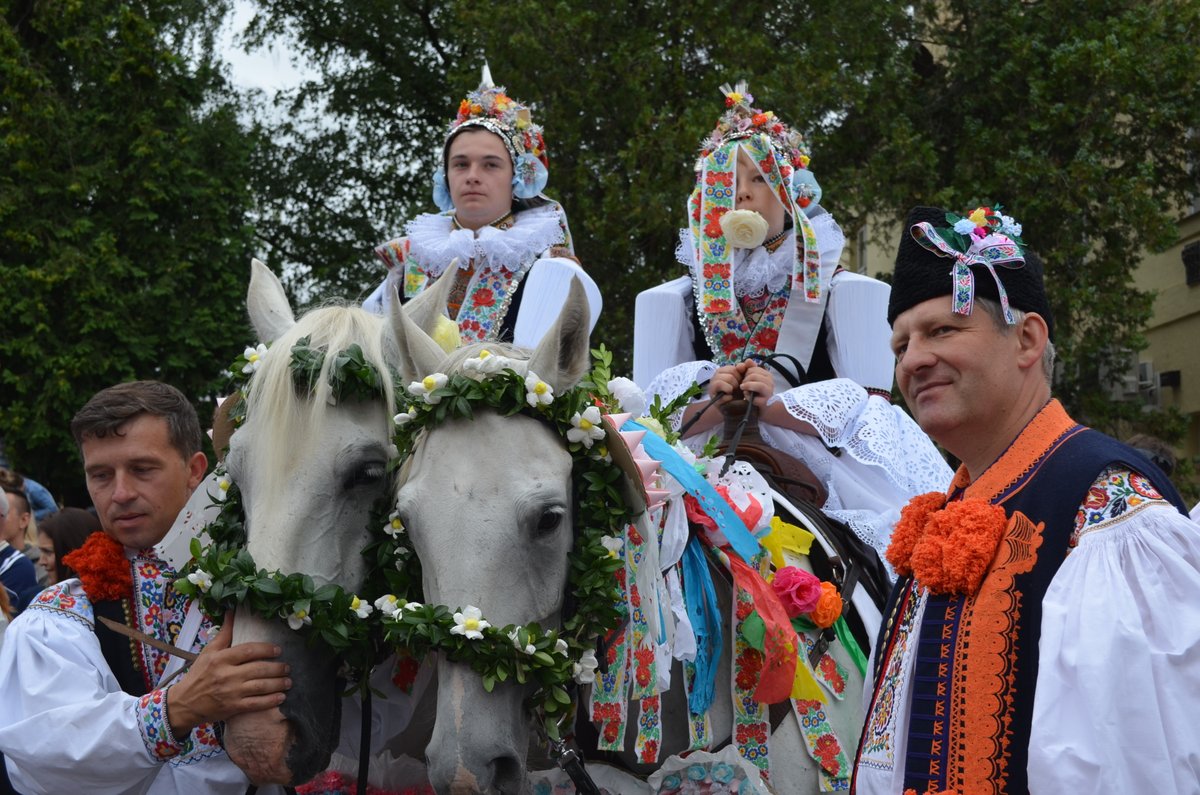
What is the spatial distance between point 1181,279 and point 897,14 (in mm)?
4558

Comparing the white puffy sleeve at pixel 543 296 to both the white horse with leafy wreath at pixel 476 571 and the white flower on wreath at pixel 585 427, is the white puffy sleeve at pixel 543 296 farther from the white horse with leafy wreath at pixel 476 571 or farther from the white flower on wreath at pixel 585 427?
the white flower on wreath at pixel 585 427

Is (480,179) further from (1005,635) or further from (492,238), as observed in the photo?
(1005,635)

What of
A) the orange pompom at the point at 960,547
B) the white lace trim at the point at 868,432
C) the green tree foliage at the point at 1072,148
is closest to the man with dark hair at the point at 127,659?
the orange pompom at the point at 960,547

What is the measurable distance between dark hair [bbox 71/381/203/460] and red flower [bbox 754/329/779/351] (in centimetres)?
234

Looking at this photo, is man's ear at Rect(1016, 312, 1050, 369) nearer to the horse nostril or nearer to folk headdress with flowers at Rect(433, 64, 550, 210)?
the horse nostril

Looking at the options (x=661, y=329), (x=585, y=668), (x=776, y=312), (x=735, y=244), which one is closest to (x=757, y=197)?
(x=735, y=244)

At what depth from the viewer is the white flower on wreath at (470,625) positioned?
8.95 ft

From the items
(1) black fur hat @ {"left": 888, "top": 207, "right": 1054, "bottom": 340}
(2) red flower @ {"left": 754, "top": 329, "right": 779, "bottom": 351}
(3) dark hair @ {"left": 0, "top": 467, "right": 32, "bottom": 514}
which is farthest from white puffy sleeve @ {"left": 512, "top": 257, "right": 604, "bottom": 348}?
(3) dark hair @ {"left": 0, "top": 467, "right": 32, "bottom": 514}

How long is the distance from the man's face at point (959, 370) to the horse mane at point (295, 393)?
54.3 inches

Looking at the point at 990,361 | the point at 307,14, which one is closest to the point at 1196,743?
the point at 990,361

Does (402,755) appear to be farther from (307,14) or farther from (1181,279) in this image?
(307,14)

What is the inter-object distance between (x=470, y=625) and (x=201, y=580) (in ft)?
2.66

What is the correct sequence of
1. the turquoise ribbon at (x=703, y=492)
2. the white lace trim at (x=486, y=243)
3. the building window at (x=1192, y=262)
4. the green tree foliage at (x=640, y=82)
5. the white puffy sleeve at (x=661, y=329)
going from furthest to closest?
the building window at (x=1192, y=262) < the green tree foliage at (x=640, y=82) < the white puffy sleeve at (x=661, y=329) < the white lace trim at (x=486, y=243) < the turquoise ribbon at (x=703, y=492)

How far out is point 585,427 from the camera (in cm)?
311
